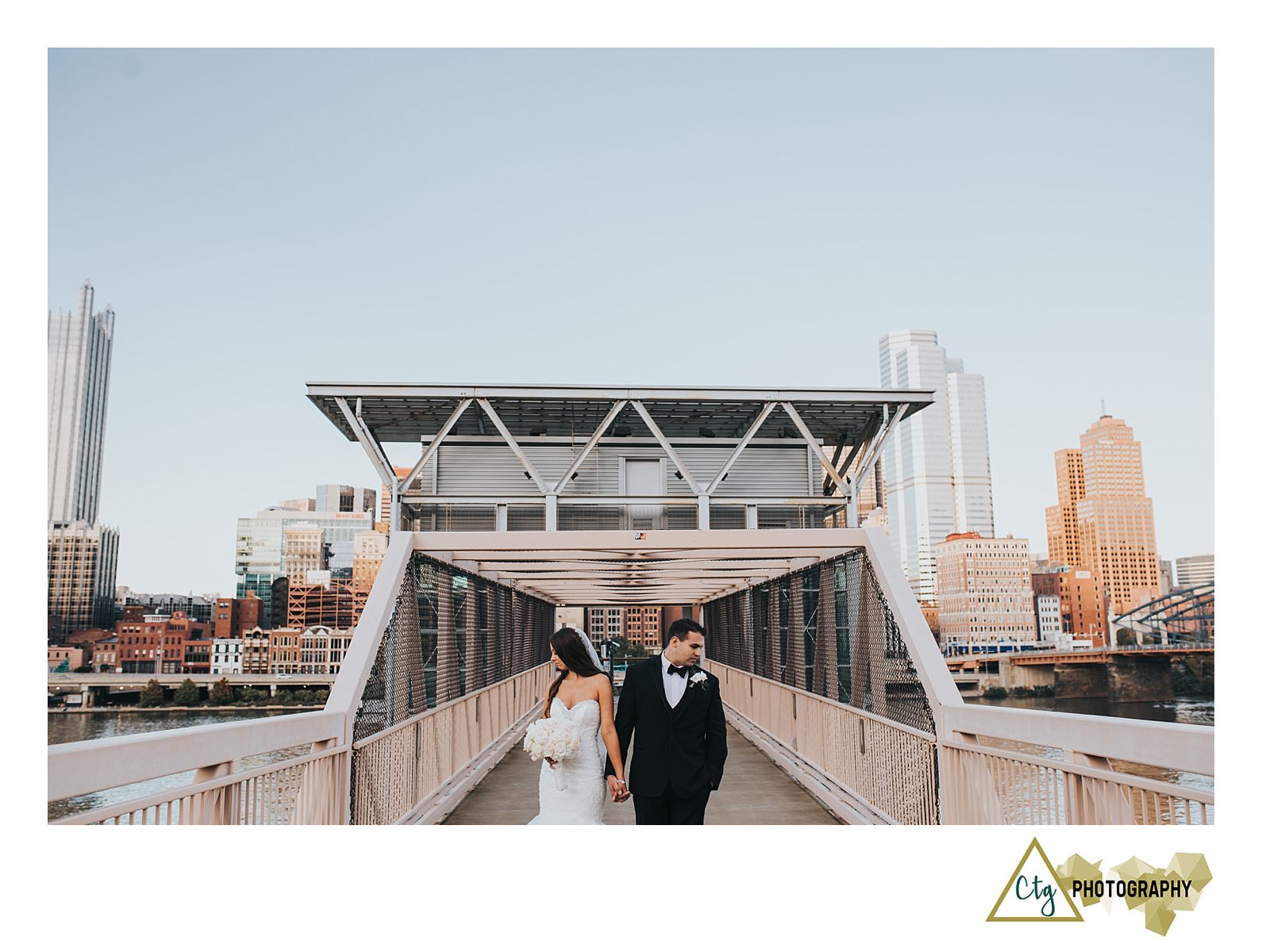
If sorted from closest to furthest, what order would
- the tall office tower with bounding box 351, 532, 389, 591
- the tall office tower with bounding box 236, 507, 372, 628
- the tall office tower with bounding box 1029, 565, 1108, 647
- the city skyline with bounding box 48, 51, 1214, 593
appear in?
the city skyline with bounding box 48, 51, 1214, 593 < the tall office tower with bounding box 351, 532, 389, 591 < the tall office tower with bounding box 1029, 565, 1108, 647 < the tall office tower with bounding box 236, 507, 372, 628

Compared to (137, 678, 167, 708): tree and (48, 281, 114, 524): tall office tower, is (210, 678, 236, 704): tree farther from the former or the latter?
(48, 281, 114, 524): tall office tower

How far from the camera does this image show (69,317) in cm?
15725

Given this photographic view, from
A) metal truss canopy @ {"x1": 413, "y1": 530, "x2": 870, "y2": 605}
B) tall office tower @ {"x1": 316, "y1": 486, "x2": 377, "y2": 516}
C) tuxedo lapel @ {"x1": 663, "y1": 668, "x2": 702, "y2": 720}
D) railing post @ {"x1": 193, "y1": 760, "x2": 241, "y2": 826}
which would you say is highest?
tall office tower @ {"x1": 316, "y1": 486, "x2": 377, "y2": 516}

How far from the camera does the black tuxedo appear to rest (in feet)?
14.7

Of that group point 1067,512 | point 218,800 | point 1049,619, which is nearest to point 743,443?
point 218,800

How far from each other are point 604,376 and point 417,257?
84.2ft

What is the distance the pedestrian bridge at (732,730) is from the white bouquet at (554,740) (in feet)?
4.10

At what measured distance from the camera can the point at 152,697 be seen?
84.6m
